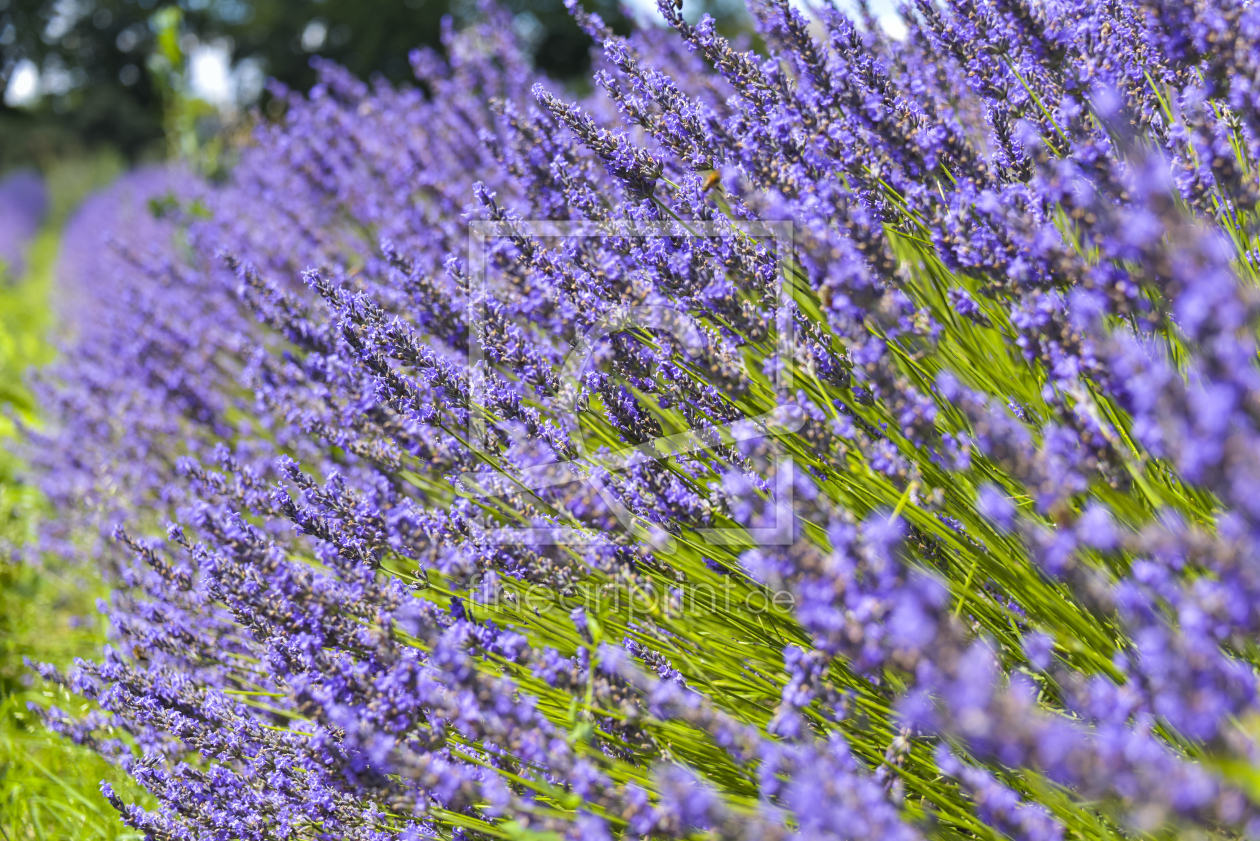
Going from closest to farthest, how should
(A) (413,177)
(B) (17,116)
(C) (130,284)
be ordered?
(A) (413,177)
(C) (130,284)
(B) (17,116)

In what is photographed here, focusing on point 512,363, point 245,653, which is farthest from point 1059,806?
point 245,653

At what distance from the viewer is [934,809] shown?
4.85ft

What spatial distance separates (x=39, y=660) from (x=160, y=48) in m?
5.15

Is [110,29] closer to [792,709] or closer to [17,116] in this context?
[17,116]

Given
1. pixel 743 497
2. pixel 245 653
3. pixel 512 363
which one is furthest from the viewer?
pixel 245 653

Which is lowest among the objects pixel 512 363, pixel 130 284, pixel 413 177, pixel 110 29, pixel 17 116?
pixel 512 363

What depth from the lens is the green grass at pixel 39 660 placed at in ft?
7.31

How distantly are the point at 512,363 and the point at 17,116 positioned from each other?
2698 cm

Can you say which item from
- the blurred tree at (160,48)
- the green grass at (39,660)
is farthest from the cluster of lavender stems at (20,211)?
the green grass at (39,660)

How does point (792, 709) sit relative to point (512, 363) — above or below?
below

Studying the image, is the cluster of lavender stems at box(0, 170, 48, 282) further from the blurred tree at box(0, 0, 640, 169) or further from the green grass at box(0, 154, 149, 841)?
the green grass at box(0, 154, 149, 841)
